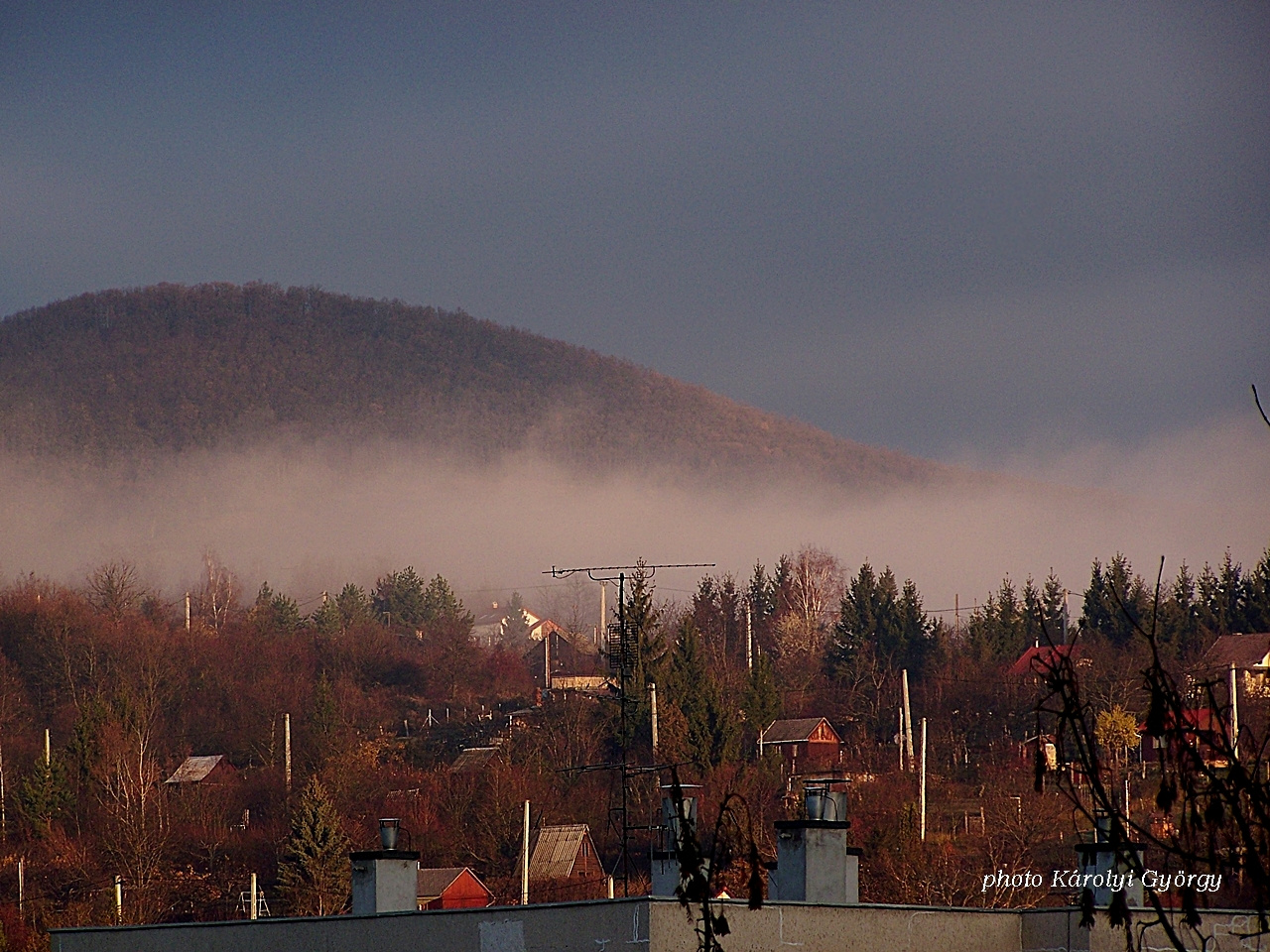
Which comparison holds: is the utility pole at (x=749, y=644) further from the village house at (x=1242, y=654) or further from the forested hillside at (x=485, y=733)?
the village house at (x=1242, y=654)

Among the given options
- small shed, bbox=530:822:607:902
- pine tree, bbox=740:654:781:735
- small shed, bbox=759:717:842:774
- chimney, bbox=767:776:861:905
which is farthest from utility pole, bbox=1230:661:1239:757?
small shed, bbox=530:822:607:902

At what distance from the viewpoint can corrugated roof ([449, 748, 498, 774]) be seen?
249ft

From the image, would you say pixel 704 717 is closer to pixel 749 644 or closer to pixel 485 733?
pixel 485 733

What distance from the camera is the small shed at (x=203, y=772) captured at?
8146cm

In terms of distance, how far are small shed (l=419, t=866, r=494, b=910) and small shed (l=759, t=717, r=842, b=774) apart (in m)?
22.3

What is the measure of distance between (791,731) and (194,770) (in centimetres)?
2774

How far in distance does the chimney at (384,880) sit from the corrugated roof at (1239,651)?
233 ft

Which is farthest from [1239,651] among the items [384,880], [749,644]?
[384,880]

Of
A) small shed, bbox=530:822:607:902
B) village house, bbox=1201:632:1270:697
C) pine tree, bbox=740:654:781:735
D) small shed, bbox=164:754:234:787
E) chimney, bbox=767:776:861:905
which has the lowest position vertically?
small shed, bbox=530:822:607:902

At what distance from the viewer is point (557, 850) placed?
204 feet

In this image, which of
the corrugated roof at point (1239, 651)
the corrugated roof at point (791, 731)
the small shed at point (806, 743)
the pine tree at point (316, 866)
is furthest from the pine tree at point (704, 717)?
the corrugated roof at point (1239, 651)

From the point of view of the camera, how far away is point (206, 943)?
17000mm

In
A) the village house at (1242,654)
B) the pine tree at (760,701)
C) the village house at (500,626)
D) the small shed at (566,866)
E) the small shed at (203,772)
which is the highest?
the village house at (500,626)

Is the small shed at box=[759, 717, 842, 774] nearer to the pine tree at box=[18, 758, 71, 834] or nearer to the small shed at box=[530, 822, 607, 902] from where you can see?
the small shed at box=[530, 822, 607, 902]
